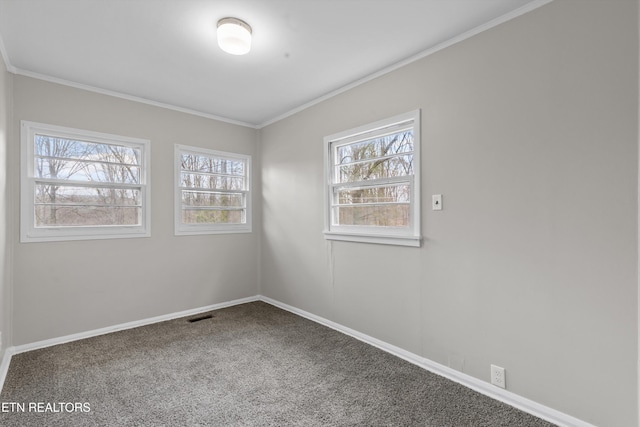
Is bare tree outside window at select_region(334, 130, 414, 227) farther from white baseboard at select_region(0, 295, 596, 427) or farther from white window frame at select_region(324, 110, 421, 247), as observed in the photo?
white baseboard at select_region(0, 295, 596, 427)

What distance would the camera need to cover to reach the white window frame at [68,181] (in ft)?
9.39

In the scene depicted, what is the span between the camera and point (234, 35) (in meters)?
2.17

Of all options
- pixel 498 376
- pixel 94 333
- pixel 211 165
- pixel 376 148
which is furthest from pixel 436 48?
pixel 94 333

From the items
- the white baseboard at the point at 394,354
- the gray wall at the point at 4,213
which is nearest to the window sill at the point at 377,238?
the white baseboard at the point at 394,354

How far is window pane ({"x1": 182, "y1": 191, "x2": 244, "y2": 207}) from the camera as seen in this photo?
3947 mm

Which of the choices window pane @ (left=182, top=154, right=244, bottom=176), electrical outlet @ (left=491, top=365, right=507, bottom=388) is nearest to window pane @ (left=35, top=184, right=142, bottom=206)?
window pane @ (left=182, top=154, right=244, bottom=176)

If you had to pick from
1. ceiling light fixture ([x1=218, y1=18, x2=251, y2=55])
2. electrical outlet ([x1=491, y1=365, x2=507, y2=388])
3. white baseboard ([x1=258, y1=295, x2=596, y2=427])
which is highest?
ceiling light fixture ([x1=218, y1=18, x2=251, y2=55])

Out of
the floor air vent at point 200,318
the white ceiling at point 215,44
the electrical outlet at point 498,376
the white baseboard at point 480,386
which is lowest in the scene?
the floor air vent at point 200,318

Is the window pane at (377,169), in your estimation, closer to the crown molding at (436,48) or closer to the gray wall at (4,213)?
the crown molding at (436,48)

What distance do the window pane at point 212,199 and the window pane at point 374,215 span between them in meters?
1.61

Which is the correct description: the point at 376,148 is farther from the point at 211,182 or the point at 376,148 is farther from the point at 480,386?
the point at 211,182

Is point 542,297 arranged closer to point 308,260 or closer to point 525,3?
point 525,3

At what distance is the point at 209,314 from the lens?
12.7 ft

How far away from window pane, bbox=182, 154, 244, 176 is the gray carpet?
1.95 meters
